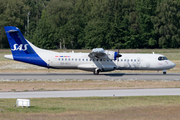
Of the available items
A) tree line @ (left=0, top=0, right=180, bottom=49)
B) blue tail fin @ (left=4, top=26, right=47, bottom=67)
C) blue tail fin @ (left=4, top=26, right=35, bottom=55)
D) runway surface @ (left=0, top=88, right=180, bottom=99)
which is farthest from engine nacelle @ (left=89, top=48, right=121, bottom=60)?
tree line @ (left=0, top=0, right=180, bottom=49)

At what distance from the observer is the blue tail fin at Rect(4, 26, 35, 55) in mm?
38094

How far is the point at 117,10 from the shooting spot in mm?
95375

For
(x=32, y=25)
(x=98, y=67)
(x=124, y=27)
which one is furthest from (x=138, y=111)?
(x=32, y=25)

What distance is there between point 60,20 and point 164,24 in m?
37.5

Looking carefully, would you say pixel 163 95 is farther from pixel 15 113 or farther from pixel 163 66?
pixel 163 66

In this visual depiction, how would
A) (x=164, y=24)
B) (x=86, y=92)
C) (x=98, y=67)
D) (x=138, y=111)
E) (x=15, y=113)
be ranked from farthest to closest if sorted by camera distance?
(x=164, y=24), (x=98, y=67), (x=86, y=92), (x=138, y=111), (x=15, y=113)

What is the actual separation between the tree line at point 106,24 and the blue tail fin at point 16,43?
52.4 meters

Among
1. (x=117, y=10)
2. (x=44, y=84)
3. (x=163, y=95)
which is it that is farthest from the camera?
(x=117, y=10)

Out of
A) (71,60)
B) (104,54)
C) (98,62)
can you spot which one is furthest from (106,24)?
(104,54)

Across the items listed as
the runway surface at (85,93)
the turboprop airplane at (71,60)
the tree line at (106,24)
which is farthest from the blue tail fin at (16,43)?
the tree line at (106,24)

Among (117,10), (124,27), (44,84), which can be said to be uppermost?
(117,10)

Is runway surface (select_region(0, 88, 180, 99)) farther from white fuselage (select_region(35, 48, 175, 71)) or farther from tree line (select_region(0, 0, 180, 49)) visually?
tree line (select_region(0, 0, 180, 49))

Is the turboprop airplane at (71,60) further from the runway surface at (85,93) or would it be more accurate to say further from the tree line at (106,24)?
the tree line at (106,24)

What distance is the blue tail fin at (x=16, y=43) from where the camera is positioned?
38094 millimetres
